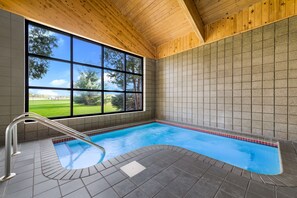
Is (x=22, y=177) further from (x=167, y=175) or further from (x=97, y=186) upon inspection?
(x=167, y=175)

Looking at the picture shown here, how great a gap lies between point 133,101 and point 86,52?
89.6 inches

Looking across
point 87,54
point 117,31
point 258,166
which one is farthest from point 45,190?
point 117,31

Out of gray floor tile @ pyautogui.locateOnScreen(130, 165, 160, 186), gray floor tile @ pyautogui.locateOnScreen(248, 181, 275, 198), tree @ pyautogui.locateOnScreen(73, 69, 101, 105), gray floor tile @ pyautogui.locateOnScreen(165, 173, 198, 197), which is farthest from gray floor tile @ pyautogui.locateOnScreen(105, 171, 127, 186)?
tree @ pyautogui.locateOnScreen(73, 69, 101, 105)

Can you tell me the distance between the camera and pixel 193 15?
10.1 feet

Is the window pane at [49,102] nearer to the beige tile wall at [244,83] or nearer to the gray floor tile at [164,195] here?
the gray floor tile at [164,195]

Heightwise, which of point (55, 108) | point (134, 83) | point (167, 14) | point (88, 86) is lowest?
point (55, 108)

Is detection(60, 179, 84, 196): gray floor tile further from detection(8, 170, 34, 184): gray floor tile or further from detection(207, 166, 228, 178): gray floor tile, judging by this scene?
detection(207, 166, 228, 178): gray floor tile

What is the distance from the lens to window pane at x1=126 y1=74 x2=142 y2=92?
4.54 metres

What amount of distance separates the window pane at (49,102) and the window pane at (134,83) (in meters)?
2.01

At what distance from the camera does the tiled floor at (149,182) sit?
112 cm

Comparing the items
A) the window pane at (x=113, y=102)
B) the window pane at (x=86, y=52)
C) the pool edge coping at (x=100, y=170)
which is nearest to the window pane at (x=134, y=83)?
the window pane at (x=113, y=102)

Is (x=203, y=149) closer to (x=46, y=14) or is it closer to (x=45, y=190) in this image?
(x=45, y=190)

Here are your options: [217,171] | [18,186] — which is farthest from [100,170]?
[217,171]

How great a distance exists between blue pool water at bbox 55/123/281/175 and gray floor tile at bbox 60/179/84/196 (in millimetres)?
876
